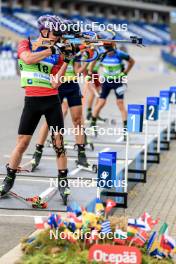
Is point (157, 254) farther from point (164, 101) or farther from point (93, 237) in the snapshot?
point (164, 101)

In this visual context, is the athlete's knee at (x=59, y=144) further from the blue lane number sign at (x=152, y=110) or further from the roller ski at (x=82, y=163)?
the blue lane number sign at (x=152, y=110)

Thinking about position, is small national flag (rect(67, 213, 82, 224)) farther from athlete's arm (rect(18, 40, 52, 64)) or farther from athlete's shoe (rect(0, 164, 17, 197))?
athlete's shoe (rect(0, 164, 17, 197))

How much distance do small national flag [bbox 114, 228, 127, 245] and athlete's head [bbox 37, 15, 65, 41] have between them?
2.74 m

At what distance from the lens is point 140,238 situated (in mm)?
5449

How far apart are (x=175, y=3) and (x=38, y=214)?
3662 inches

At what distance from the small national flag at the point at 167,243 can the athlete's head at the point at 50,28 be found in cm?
290

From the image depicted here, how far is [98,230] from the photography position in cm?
551

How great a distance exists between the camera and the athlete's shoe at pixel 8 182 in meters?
7.90

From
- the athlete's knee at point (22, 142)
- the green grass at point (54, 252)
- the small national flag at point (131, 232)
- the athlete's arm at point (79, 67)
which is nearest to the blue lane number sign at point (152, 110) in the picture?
the athlete's arm at point (79, 67)

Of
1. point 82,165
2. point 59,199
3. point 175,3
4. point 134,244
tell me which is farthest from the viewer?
point 175,3

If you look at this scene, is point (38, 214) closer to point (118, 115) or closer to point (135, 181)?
point (135, 181)

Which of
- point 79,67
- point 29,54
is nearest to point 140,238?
point 29,54

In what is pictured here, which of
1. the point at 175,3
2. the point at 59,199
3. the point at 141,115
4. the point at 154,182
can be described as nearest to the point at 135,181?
the point at 154,182

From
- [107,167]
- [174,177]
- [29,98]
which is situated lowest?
[174,177]
